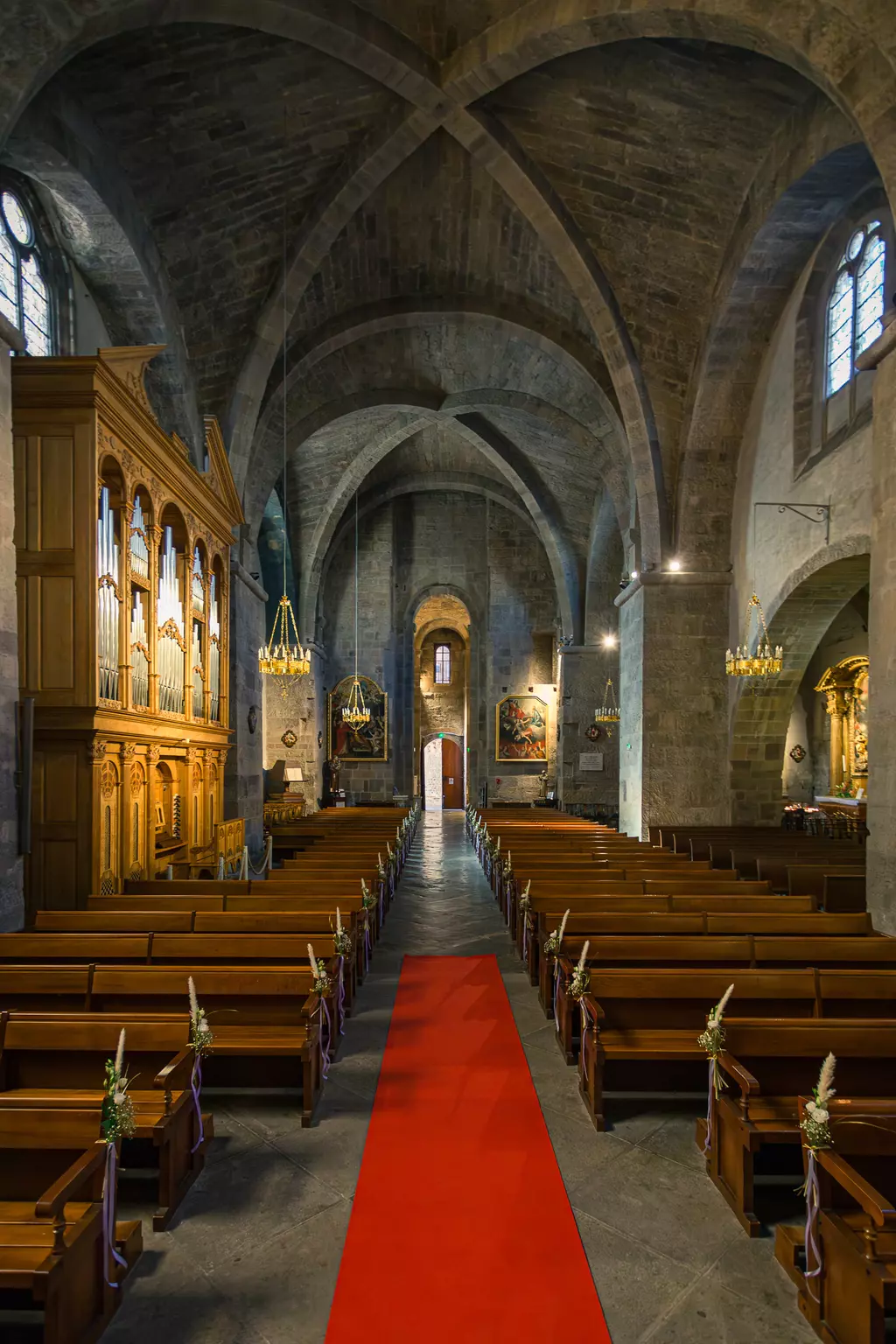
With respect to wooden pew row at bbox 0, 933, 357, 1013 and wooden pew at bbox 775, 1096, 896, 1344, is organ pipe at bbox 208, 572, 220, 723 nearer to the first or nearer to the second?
wooden pew row at bbox 0, 933, 357, 1013

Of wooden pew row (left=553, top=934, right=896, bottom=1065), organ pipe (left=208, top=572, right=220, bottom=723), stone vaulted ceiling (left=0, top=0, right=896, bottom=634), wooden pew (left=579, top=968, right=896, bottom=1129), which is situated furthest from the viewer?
organ pipe (left=208, top=572, right=220, bottom=723)

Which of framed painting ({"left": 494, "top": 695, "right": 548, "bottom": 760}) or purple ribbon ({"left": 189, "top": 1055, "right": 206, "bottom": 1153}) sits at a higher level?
framed painting ({"left": 494, "top": 695, "right": 548, "bottom": 760})

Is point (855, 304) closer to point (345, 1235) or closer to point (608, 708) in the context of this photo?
point (345, 1235)

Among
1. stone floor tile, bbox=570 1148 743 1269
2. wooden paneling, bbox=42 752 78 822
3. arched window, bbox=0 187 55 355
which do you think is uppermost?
arched window, bbox=0 187 55 355

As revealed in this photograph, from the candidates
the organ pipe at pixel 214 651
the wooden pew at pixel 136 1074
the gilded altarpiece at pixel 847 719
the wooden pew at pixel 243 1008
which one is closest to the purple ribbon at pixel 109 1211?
the wooden pew at pixel 136 1074

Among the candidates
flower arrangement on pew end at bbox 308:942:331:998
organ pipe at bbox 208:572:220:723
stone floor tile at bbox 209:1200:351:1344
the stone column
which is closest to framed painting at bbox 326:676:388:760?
organ pipe at bbox 208:572:220:723

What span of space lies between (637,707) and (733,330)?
649cm

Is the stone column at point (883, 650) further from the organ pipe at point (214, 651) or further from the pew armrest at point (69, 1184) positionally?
the organ pipe at point (214, 651)

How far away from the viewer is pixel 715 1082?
388 centimetres

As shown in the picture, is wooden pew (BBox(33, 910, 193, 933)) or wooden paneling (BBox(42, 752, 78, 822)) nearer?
wooden pew (BBox(33, 910, 193, 933))

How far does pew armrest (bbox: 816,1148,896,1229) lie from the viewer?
102 inches

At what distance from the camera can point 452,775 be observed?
114ft

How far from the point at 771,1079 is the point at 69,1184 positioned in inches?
135

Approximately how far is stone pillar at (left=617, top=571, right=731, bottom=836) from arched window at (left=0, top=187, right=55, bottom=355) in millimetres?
9917
